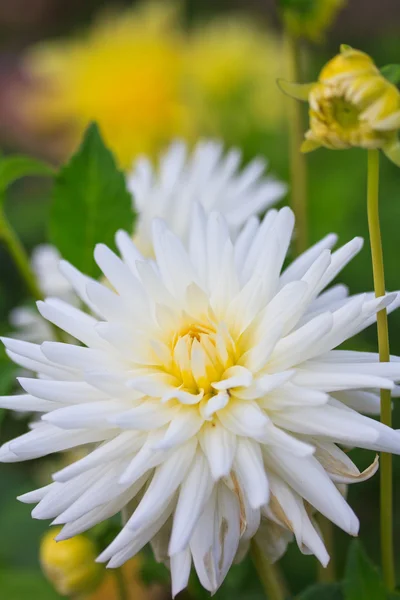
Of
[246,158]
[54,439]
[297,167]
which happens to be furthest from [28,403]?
[246,158]

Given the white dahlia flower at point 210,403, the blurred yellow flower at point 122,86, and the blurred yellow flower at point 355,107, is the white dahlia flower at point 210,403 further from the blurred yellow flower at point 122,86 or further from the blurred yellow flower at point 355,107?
the blurred yellow flower at point 122,86

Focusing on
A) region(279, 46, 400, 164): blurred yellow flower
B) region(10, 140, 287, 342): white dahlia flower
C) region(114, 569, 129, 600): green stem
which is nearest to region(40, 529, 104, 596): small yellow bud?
region(114, 569, 129, 600): green stem

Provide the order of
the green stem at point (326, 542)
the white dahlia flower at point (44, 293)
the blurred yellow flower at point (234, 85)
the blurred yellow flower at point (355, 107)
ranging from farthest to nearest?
1. the blurred yellow flower at point (234, 85)
2. the white dahlia flower at point (44, 293)
3. the green stem at point (326, 542)
4. the blurred yellow flower at point (355, 107)

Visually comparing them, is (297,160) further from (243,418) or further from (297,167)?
(243,418)

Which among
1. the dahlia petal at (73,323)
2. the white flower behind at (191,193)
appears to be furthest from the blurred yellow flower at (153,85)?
the dahlia petal at (73,323)

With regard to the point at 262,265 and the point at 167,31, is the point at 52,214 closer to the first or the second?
the point at 262,265

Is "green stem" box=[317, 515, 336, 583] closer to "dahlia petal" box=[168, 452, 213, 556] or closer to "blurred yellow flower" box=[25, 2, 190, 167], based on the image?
"dahlia petal" box=[168, 452, 213, 556]
